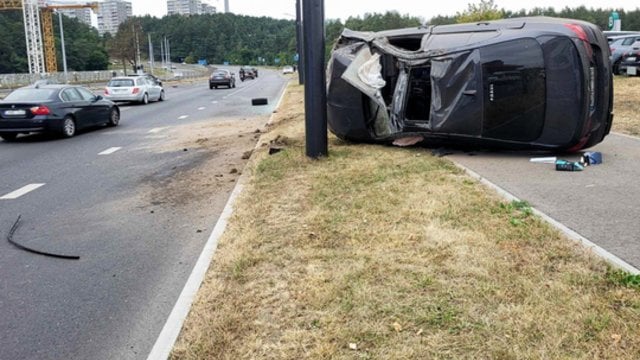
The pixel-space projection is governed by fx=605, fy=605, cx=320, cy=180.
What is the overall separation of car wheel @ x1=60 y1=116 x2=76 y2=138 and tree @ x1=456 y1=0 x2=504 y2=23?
32645 mm

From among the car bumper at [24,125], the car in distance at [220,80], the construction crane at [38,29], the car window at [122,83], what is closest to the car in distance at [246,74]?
the car in distance at [220,80]

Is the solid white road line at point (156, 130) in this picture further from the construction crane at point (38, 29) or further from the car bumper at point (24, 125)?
→ the construction crane at point (38, 29)

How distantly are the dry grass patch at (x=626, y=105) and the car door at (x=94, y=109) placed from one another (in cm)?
1324

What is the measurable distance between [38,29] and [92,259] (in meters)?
97.7

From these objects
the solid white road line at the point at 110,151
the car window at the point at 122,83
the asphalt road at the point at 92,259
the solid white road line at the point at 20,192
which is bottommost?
the asphalt road at the point at 92,259

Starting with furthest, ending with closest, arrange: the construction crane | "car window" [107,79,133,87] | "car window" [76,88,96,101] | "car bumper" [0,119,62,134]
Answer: the construction crane < "car window" [107,79,133,87] < "car window" [76,88,96,101] < "car bumper" [0,119,62,134]

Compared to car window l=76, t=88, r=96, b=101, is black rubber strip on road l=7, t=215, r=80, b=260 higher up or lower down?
lower down

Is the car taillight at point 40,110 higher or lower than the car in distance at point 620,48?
lower

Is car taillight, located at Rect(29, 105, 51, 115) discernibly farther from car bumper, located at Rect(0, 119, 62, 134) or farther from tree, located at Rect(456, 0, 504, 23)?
tree, located at Rect(456, 0, 504, 23)

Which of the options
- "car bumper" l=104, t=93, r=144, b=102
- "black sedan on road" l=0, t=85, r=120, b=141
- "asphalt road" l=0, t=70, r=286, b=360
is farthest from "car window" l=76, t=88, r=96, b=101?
"car bumper" l=104, t=93, r=144, b=102

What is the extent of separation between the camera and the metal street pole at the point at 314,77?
30.0 feet

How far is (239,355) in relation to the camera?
3541mm

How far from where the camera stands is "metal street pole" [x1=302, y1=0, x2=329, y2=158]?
9.16 m

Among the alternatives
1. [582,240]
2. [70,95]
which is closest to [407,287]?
[582,240]
